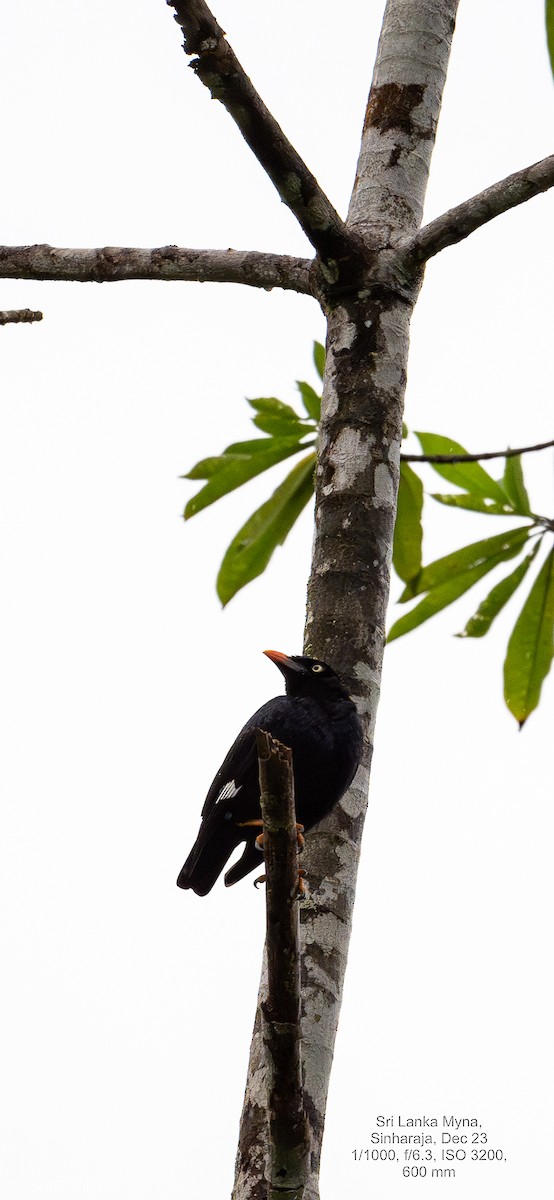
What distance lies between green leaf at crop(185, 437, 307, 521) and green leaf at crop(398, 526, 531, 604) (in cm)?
77

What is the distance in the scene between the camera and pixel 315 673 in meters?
3.18

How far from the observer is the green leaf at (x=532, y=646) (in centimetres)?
479

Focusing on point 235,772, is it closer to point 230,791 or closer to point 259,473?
point 230,791

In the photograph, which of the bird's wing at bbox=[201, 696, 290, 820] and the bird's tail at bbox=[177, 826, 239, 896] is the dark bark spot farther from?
the bird's tail at bbox=[177, 826, 239, 896]

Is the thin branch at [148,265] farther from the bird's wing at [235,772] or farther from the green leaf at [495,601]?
the green leaf at [495,601]

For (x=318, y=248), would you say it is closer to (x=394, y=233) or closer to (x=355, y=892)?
(x=394, y=233)

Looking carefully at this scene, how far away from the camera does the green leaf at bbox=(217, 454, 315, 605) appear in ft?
15.2

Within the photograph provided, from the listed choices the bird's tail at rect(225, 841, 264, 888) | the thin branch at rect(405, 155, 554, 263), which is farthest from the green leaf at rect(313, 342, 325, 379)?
the bird's tail at rect(225, 841, 264, 888)

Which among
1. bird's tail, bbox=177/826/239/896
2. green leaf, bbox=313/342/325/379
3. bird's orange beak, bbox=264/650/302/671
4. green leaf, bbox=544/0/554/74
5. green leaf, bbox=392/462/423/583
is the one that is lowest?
bird's tail, bbox=177/826/239/896

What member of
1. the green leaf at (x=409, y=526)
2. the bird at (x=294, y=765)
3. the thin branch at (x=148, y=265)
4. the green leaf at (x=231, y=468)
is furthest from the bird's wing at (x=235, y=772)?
the green leaf at (x=231, y=468)

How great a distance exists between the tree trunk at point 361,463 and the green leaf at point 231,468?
1.37 metres

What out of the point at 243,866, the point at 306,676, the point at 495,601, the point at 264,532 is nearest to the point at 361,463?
the point at 306,676

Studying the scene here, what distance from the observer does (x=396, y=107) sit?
3799 millimetres

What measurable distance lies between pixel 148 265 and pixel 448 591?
1.88m
